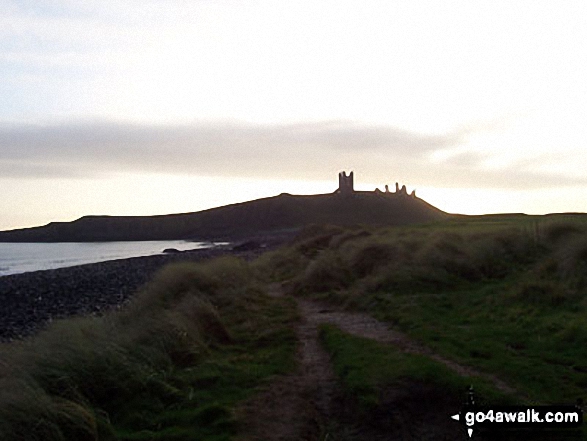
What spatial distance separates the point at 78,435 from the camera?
23.6ft

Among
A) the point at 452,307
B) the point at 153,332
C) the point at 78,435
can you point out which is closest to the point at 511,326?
the point at 452,307

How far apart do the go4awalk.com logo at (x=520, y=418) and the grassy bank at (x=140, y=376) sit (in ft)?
8.22

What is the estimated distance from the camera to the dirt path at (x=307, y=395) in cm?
766

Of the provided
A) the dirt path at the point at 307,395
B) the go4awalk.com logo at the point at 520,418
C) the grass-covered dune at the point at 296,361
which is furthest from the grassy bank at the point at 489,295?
the go4awalk.com logo at the point at 520,418

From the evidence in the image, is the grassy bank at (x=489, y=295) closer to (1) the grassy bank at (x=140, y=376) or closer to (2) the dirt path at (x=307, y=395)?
(2) the dirt path at (x=307, y=395)

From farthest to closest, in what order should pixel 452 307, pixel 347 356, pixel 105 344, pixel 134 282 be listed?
pixel 134 282
pixel 452 307
pixel 347 356
pixel 105 344

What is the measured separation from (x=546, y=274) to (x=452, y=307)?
3.09m

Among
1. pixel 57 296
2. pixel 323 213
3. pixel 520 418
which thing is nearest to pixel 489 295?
pixel 520 418

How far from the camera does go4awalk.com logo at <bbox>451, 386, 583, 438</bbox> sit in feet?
22.9

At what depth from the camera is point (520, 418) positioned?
7156mm

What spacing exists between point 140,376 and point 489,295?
949 centimetres

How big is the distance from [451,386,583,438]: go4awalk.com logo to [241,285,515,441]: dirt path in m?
0.95

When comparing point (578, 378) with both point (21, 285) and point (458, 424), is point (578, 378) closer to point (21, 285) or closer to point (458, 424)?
point (458, 424)

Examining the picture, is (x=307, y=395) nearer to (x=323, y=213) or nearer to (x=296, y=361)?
(x=296, y=361)
